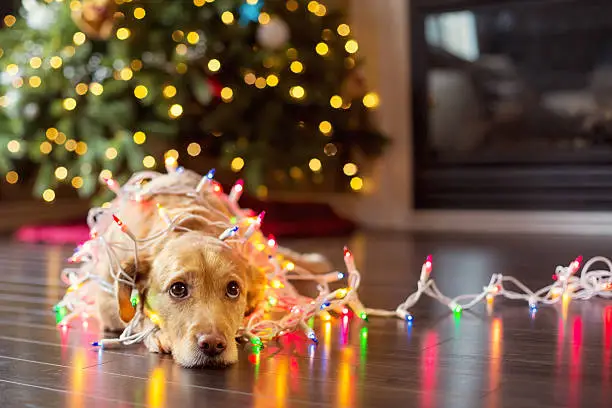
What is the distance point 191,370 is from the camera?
1.39 meters

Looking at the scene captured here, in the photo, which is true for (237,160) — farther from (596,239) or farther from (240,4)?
(596,239)

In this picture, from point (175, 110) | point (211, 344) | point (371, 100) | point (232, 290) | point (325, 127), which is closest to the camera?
point (211, 344)

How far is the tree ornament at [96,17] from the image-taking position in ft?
12.5

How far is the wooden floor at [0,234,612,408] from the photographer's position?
1.21 meters

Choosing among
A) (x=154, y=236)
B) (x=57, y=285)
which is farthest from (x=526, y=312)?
(x=57, y=285)

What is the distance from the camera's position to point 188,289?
1458 millimetres

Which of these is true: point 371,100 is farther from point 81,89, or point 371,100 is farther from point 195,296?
point 195,296

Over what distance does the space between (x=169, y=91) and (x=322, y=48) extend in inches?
33.4

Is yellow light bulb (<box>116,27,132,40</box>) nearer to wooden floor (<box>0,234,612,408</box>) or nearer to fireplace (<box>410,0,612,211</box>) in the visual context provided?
fireplace (<box>410,0,612,211</box>)

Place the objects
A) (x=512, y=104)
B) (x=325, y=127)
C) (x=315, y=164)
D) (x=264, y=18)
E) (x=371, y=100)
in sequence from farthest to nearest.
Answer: (x=371, y=100) → (x=512, y=104) → (x=325, y=127) → (x=315, y=164) → (x=264, y=18)

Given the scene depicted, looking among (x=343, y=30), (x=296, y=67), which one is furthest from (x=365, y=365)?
(x=343, y=30)

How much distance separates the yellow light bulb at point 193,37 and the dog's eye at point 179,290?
103 inches

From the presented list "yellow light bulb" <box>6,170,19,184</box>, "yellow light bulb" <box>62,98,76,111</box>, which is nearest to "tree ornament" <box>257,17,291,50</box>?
"yellow light bulb" <box>62,98,76,111</box>

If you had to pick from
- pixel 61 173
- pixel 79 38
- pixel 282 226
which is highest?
pixel 79 38
